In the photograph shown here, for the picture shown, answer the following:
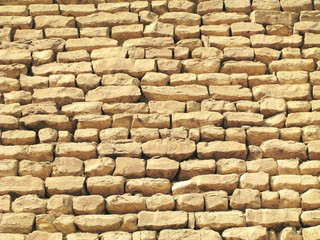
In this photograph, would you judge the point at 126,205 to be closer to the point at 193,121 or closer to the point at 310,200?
the point at 193,121

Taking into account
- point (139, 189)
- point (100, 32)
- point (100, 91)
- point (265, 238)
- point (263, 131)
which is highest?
point (100, 32)

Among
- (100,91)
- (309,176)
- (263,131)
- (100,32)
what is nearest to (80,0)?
(100,32)

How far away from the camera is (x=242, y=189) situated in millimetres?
3721

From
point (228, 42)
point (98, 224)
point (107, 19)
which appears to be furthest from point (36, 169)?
point (228, 42)

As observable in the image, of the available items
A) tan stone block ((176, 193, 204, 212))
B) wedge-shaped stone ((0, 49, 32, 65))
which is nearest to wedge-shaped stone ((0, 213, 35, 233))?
tan stone block ((176, 193, 204, 212))

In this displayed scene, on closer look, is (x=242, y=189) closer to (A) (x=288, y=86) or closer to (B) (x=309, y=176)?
(B) (x=309, y=176)

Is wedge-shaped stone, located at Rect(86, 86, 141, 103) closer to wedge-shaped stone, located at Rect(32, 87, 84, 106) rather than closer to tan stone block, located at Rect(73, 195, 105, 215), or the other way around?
wedge-shaped stone, located at Rect(32, 87, 84, 106)

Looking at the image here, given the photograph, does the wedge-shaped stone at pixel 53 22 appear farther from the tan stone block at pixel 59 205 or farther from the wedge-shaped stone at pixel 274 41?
the tan stone block at pixel 59 205

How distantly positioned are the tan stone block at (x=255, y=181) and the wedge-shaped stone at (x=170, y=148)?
392mm

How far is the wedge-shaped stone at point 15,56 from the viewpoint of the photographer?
173 inches

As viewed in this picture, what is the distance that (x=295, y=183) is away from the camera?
376cm

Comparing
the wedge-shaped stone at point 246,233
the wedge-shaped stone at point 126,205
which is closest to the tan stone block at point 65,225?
the wedge-shaped stone at point 126,205

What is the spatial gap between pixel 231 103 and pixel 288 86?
1.52ft

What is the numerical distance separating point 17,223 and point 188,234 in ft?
3.43
